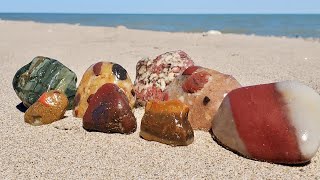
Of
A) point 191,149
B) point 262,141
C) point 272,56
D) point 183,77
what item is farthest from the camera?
point 272,56

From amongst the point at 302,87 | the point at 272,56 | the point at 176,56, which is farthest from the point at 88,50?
the point at 302,87

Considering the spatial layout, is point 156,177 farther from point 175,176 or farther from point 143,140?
point 143,140

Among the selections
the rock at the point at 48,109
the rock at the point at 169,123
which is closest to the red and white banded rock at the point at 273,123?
the rock at the point at 169,123

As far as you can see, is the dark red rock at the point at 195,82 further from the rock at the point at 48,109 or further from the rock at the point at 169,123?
the rock at the point at 48,109

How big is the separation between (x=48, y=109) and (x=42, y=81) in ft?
1.75

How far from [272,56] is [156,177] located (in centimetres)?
691

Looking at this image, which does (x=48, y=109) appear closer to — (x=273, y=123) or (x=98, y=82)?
(x=98, y=82)

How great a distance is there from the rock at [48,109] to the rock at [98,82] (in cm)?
17

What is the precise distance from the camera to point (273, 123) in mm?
3217

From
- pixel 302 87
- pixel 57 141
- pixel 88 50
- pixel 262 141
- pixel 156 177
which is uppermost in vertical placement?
pixel 302 87

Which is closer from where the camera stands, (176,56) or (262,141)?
(262,141)

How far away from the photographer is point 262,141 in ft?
10.6

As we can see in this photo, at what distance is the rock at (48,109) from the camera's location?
13.8 ft

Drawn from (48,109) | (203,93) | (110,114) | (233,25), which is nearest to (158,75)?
(203,93)
